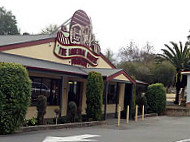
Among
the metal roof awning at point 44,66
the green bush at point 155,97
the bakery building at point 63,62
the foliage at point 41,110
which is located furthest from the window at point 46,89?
the green bush at point 155,97

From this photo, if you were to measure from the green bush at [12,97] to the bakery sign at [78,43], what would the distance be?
6.99m

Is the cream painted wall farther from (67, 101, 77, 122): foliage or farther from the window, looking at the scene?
(67, 101, 77, 122): foliage

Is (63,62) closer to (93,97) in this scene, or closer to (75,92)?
(75,92)

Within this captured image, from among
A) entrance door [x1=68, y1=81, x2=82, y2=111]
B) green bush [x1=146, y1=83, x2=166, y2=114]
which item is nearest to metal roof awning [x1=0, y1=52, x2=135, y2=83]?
entrance door [x1=68, y1=81, x2=82, y2=111]

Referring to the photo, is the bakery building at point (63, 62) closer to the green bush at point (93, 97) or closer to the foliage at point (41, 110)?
the green bush at point (93, 97)

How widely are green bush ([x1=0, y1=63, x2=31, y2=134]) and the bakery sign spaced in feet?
22.9

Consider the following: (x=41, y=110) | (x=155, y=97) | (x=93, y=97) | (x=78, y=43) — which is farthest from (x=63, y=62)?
(x=155, y=97)

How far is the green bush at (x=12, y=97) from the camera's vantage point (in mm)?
10789

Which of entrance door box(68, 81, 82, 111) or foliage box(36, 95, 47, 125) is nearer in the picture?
foliage box(36, 95, 47, 125)

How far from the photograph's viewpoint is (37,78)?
1655 centimetres

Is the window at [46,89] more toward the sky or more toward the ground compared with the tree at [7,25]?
more toward the ground

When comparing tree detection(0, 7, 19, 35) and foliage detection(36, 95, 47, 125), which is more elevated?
tree detection(0, 7, 19, 35)

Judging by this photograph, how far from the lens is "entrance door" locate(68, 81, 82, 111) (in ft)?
64.1

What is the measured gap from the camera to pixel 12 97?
11.0 meters
